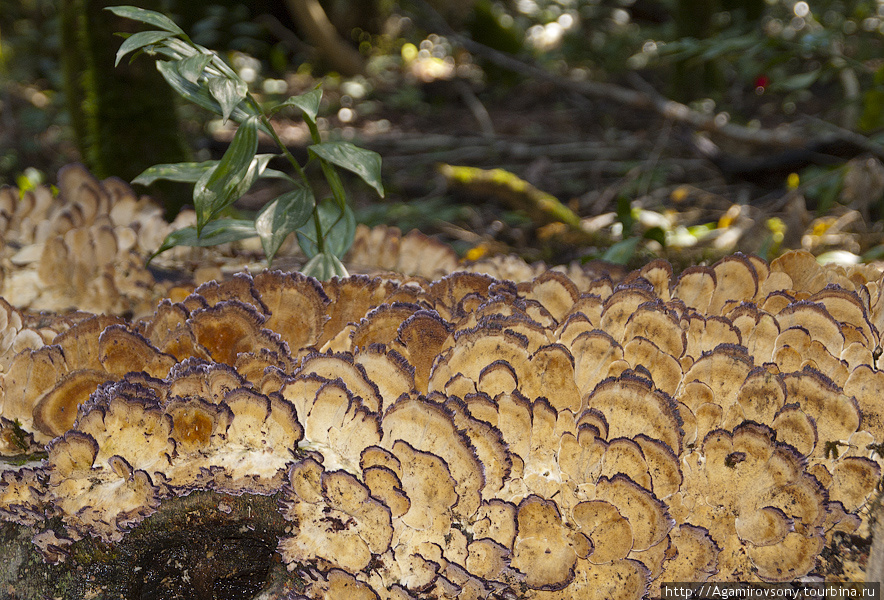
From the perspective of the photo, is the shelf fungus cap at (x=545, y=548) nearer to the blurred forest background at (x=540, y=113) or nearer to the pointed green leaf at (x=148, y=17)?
the pointed green leaf at (x=148, y=17)

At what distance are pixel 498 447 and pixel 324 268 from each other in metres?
0.73

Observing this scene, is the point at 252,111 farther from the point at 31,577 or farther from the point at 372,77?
the point at 372,77

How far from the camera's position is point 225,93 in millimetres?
1180

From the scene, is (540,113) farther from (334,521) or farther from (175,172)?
(334,521)

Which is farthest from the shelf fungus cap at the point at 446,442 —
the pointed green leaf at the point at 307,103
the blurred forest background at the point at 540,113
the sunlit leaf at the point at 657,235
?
the sunlit leaf at the point at 657,235

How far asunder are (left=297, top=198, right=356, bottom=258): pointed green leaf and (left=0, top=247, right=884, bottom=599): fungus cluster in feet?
1.90

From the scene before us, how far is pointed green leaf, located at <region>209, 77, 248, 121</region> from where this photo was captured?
1159 millimetres

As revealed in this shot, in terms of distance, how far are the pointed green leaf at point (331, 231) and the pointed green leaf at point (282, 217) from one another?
151 mm

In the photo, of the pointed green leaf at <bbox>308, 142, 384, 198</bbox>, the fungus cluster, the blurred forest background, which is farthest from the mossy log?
the blurred forest background

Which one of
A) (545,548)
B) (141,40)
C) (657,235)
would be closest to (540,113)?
(657,235)

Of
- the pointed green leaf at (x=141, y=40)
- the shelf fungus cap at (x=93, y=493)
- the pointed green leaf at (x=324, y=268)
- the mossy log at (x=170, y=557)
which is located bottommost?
the mossy log at (x=170, y=557)

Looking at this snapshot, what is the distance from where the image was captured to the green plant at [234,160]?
3.99 ft

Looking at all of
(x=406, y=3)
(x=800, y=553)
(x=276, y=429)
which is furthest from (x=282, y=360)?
(x=406, y=3)

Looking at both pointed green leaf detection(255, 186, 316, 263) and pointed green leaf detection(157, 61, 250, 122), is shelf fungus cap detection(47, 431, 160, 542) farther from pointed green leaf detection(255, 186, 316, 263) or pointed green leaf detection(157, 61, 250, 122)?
pointed green leaf detection(157, 61, 250, 122)
